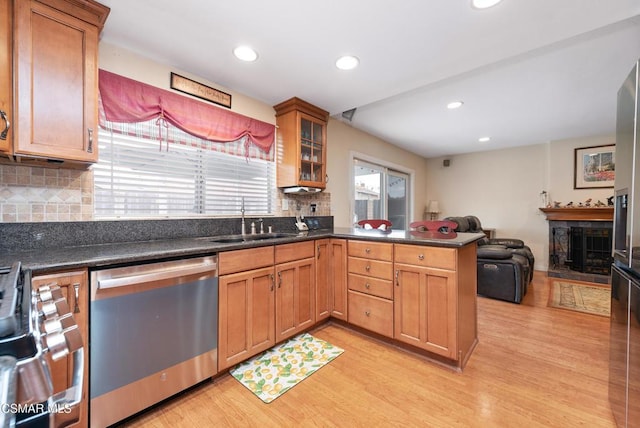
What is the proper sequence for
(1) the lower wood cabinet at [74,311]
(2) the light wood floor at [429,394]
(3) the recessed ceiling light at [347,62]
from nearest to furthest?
(1) the lower wood cabinet at [74,311] < (2) the light wood floor at [429,394] < (3) the recessed ceiling light at [347,62]

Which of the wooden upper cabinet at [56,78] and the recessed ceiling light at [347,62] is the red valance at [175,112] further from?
the recessed ceiling light at [347,62]

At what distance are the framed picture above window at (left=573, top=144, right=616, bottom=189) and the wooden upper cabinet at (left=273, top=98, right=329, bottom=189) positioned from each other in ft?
15.3

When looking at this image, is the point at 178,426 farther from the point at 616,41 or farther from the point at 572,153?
the point at 572,153

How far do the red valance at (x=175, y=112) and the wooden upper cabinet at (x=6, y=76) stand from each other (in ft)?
1.57

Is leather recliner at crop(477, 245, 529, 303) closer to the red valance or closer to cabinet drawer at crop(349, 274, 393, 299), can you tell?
cabinet drawer at crop(349, 274, 393, 299)

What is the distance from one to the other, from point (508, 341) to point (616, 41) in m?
2.44

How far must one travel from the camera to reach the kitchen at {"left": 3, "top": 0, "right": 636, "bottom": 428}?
190cm

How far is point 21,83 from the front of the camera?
132 centimetres

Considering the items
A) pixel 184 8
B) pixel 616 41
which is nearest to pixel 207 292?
pixel 184 8

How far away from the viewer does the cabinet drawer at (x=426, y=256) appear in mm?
1829

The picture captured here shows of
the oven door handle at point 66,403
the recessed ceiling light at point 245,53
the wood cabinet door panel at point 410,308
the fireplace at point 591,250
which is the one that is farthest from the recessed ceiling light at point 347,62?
the fireplace at point 591,250

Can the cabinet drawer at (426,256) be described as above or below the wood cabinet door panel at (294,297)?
above

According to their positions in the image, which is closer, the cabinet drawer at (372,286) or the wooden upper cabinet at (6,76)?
the wooden upper cabinet at (6,76)

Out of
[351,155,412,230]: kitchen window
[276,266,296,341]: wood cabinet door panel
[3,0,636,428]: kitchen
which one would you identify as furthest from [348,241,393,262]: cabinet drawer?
[351,155,412,230]: kitchen window
